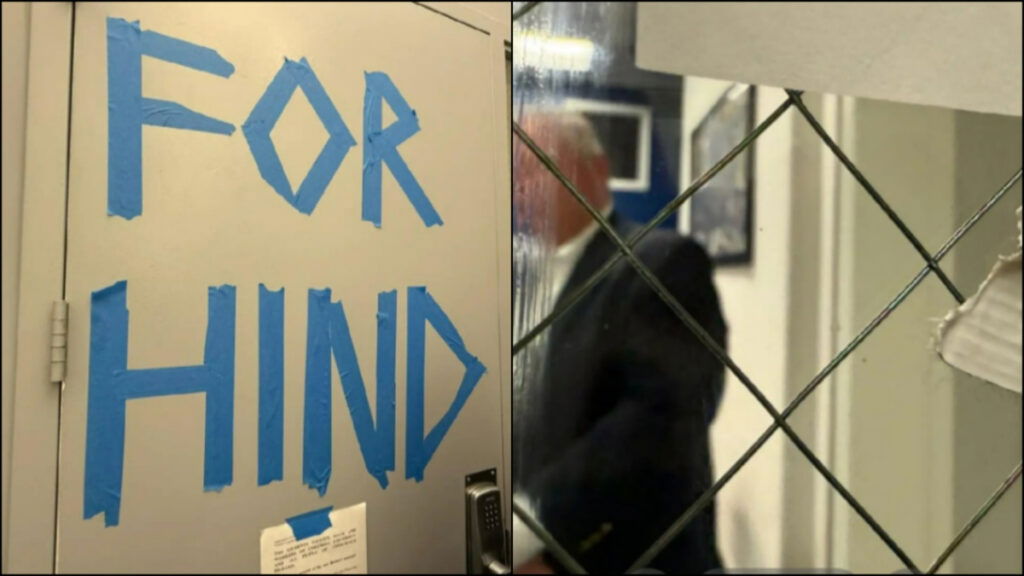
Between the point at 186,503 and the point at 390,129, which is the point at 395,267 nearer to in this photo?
the point at 390,129

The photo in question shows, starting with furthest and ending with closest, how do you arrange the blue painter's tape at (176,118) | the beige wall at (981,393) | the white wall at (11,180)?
the beige wall at (981,393) → the blue painter's tape at (176,118) → the white wall at (11,180)

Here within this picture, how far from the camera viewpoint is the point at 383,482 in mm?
452

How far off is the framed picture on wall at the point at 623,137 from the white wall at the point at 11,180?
1.30 ft

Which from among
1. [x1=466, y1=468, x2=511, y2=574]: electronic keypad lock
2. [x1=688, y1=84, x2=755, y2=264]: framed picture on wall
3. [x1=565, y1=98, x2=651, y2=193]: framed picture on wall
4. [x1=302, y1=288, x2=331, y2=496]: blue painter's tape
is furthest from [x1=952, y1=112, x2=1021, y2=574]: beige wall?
[x1=302, y1=288, x2=331, y2=496]: blue painter's tape

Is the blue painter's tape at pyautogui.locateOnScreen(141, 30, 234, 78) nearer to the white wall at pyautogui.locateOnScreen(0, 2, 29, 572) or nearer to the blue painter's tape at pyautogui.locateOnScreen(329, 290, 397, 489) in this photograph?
Result: the white wall at pyautogui.locateOnScreen(0, 2, 29, 572)

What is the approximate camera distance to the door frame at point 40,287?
378 millimetres

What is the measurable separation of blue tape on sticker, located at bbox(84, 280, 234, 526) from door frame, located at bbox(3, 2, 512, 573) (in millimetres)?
25

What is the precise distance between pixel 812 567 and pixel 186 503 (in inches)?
23.5

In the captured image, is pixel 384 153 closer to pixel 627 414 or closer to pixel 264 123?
pixel 264 123

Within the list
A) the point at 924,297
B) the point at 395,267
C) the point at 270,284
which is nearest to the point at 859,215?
the point at 924,297

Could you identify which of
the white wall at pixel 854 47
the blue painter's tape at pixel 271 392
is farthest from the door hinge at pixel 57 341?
the white wall at pixel 854 47

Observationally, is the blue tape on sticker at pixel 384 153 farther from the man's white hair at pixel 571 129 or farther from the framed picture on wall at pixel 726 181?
the framed picture on wall at pixel 726 181

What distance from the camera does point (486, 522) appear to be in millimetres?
426

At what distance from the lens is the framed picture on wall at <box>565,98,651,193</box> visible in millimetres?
478
